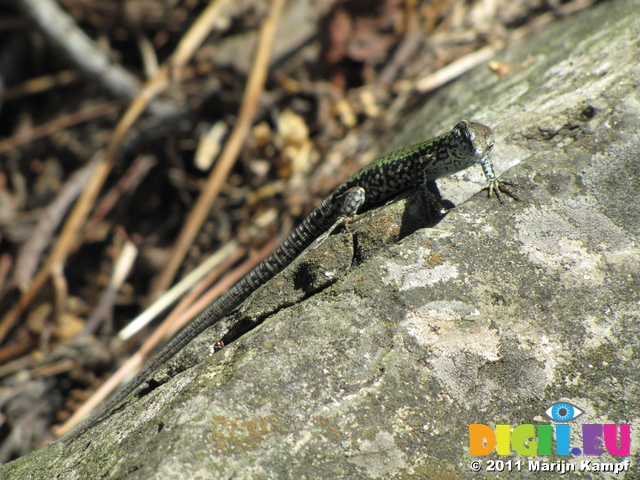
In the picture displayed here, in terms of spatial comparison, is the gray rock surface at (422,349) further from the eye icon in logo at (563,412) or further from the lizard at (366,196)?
the lizard at (366,196)

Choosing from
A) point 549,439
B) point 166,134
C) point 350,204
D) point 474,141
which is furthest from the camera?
point 166,134

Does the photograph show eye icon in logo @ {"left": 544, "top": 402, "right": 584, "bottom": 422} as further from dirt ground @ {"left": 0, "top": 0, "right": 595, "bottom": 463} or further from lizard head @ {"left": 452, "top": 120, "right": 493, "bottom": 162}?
dirt ground @ {"left": 0, "top": 0, "right": 595, "bottom": 463}

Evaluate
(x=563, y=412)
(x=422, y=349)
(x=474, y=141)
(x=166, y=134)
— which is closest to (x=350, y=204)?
(x=474, y=141)

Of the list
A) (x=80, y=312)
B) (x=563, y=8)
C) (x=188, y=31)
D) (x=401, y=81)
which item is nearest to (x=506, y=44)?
(x=563, y=8)

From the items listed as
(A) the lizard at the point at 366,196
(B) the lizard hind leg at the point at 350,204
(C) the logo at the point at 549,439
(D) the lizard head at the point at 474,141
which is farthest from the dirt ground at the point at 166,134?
(C) the logo at the point at 549,439

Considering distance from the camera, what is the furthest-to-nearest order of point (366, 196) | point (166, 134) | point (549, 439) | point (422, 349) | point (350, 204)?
point (166, 134), point (366, 196), point (350, 204), point (422, 349), point (549, 439)

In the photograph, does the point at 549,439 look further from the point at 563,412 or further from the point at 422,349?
the point at 422,349
